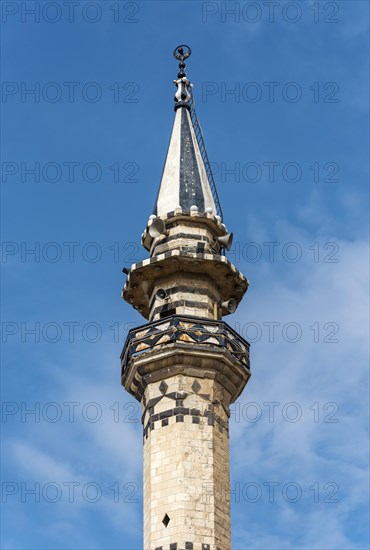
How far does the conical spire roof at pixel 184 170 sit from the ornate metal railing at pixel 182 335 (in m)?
4.63

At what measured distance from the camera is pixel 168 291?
33.8 meters

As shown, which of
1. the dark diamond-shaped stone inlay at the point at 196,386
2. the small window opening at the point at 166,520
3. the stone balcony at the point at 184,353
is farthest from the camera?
the stone balcony at the point at 184,353

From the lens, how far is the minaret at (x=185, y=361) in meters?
29.7

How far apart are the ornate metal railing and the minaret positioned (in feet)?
0.10

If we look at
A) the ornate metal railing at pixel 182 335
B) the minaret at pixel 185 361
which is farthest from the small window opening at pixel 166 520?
the ornate metal railing at pixel 182 335

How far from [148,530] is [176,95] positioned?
16.2m

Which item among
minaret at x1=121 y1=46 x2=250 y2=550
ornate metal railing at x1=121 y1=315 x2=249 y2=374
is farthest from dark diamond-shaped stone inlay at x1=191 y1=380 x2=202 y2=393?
ornate metal railing at x1=121 y1=315 x2=249 y2=374

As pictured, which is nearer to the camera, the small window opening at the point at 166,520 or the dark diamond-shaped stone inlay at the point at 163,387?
the small window opening at the point at 166,520

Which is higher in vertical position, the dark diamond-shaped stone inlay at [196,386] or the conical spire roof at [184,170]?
the conical spire roof at [184,170]

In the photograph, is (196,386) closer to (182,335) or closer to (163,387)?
(163,387)

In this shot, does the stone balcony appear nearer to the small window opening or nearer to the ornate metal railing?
the ornate metal railing

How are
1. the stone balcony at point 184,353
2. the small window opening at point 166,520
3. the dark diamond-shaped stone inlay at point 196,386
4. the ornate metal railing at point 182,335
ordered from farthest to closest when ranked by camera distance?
1. the ornate metal railing at point 182,335
2. the stone balcony at point 184,353
3. the dark diamond-shaped stone inlay at point 196,386
4. the small window opening at point 166,520

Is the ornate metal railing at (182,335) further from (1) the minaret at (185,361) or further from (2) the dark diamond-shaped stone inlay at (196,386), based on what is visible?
(2) the dark diamond-shaped stone inlay at (196,386)

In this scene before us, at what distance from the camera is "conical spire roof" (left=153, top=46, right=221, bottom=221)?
36.0m
